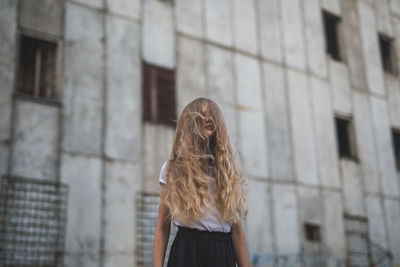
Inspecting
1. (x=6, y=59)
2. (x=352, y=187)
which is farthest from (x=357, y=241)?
(x=6, y=59)

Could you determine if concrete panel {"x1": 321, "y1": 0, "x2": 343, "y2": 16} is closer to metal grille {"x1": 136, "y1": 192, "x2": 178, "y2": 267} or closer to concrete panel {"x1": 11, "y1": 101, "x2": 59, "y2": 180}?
metal grille {"x1": 136, "y1": 192, "x2": 178, "y2": 267}

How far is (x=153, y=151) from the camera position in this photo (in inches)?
379

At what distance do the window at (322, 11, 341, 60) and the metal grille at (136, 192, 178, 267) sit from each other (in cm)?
809

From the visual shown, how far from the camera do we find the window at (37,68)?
852 centimetres

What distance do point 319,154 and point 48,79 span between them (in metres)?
7.31

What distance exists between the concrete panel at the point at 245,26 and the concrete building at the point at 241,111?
36 mm

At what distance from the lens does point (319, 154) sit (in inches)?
509

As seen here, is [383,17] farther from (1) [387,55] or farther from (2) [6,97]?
(2) [6,97]

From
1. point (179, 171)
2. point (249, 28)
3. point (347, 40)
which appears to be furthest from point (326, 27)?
point (179, 171)

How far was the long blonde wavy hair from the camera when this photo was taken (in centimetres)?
290

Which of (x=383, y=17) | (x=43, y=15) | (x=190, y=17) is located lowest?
(x=43, y=15)

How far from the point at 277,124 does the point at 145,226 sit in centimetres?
465

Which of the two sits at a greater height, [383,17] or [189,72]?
[383,17]

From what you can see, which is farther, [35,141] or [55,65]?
[55,65]
